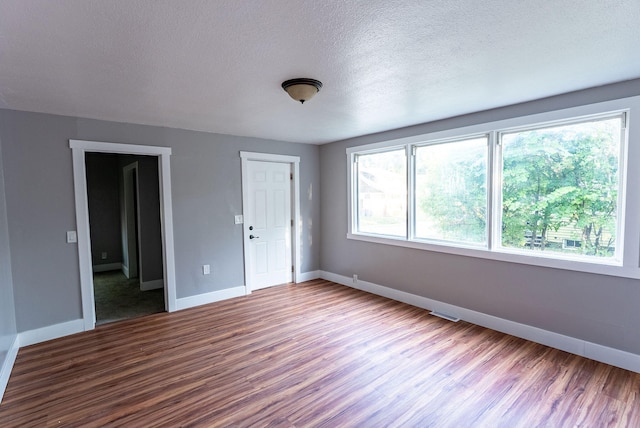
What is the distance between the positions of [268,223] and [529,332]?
371 centimetres

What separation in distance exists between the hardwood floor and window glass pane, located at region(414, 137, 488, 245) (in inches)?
43.1

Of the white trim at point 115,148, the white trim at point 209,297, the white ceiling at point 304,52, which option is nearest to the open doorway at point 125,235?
the white trim at point 209,297

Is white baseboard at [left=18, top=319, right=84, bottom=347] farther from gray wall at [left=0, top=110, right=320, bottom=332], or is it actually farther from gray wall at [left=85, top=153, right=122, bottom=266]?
gray wall at [left=85, top=153, right=122, bottom=266]

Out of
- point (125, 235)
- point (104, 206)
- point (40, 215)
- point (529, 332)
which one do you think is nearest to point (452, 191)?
point (529, 332)

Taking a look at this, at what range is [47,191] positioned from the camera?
3363 mm

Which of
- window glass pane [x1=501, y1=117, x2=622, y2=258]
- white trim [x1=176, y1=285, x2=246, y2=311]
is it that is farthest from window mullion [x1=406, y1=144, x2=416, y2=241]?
white trim [x1=176, y1=285, x2=246, y2=311]

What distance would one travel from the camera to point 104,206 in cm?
684

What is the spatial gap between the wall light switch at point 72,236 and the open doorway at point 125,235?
1.07 meters

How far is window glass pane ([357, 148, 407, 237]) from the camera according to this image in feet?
14.9

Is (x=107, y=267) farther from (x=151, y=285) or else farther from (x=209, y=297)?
(x=209, y=297)

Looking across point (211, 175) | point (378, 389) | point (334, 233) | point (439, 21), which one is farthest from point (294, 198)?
point (439, 21)

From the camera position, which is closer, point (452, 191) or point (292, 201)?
point (452, 191)

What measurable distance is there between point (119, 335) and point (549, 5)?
4.54 m

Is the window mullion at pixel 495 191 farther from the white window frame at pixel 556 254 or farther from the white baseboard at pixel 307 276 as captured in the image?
the white baseboard at pixel 307 276
